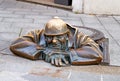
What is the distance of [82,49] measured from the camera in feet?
18.5

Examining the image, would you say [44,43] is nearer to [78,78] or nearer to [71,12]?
[78,78]

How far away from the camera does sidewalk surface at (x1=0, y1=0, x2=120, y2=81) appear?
5.05 meters

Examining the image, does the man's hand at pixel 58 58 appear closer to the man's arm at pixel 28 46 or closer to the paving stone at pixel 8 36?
the man's arm at pixel 28 46

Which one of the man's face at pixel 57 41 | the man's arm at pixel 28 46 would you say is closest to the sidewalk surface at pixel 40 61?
the man's arm at pixel 28 46

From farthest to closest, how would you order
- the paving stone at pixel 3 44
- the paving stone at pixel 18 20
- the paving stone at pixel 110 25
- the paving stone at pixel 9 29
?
the paving stone at pixel 18 20 < the paving stone at pixel 110 25 < the paving stone at pixel 9 29 < the paving stone at pixel 3 44

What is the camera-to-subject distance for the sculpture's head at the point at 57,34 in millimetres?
5562

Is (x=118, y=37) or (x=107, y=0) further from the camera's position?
→ (x=107, y=0)

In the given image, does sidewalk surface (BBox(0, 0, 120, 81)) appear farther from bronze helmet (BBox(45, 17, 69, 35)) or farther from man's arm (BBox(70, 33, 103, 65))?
bronze helmet (BBox(45, 17, 69, 35))

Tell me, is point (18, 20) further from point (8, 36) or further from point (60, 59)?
Answer: point (60, 59)

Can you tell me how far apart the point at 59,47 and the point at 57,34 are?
0.25m

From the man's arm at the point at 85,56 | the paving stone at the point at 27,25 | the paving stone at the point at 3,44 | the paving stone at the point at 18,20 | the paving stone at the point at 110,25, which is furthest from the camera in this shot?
the paving stone at the point at 18,20

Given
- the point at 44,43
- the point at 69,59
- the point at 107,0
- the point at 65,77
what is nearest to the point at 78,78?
the point at 65,77

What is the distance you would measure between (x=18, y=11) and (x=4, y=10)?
0.52 metres

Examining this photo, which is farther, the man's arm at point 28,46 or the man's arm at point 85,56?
the man's arm at point 28,46
